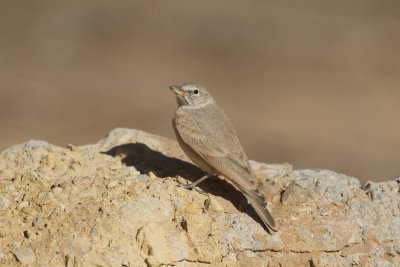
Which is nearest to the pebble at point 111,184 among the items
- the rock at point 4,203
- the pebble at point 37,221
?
the pebble at point 37,221

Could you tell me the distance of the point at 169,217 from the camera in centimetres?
598

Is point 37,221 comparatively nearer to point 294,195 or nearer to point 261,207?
point 261,207

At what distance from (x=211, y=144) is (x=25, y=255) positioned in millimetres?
2728

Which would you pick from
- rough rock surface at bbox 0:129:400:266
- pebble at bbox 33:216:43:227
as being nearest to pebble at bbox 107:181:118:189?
rough rock surface at bbox 0:129:400:266

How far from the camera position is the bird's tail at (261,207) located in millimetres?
6008

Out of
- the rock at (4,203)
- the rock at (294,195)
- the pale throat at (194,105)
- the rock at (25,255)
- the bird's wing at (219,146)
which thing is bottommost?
the rock at (25,255)

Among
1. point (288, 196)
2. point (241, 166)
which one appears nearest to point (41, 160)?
point (241, 166)

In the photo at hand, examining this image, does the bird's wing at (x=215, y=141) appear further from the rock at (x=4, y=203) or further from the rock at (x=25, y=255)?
the rock at (x=25, y=255)

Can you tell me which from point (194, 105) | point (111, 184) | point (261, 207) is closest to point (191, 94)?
point (194, 105)

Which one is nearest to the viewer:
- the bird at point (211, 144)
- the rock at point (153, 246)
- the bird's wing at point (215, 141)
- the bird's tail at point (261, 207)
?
the rock at point (153, 246)

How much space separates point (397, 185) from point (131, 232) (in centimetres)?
355

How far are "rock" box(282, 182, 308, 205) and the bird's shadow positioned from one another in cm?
49

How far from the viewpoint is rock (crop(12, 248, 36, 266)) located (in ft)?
17.3

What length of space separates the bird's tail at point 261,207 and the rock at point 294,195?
593 millimetres
